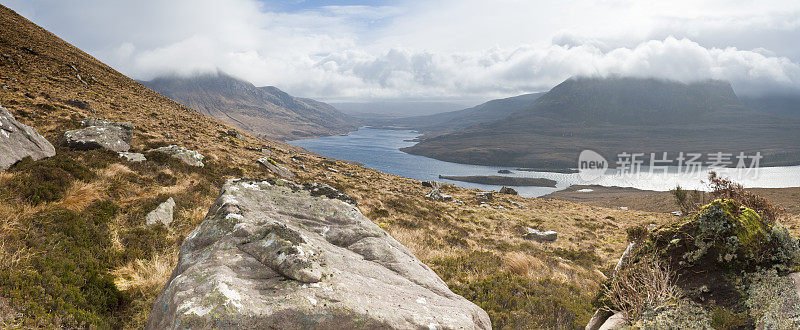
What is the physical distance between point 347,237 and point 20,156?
12.3 metres

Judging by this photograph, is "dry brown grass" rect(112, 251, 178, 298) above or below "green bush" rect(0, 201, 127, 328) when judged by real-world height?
below

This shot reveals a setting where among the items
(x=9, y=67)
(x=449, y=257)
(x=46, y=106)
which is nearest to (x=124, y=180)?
(x=449, y=257)

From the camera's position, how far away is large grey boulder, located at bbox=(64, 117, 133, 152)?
47.2ft

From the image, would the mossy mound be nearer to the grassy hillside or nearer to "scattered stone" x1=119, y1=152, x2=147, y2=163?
the grassy hillside

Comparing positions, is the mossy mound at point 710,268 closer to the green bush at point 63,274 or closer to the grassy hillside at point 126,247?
the grassy hillside at point 126,247

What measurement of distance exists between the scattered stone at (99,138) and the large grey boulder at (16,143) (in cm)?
233

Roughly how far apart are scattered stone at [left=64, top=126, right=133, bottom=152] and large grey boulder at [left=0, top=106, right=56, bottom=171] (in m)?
2.33

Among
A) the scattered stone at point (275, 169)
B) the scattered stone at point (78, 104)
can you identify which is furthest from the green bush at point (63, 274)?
the scattered stone at point (78, 104)

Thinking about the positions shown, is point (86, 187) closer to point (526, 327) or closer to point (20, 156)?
point (20, 156)

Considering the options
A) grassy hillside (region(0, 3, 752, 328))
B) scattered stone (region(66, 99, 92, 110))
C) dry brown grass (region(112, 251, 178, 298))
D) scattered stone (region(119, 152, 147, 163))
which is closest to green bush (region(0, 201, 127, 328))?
grassy hillside (region(0, 3, 752, 328))

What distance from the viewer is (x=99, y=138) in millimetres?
15195

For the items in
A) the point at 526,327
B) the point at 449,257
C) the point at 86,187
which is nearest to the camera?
the point at 526,327

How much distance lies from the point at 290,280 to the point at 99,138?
17227 mm

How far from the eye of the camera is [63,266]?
5.78 m
